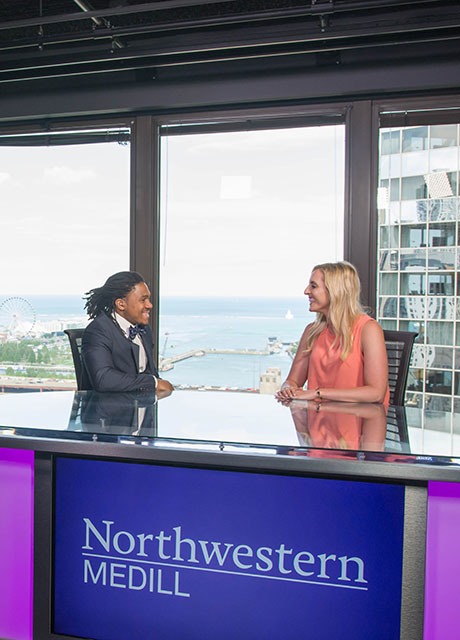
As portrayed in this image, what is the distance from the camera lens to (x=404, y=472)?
1.36m

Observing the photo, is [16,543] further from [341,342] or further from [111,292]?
[341,342]

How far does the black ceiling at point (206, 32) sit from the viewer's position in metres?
3.05

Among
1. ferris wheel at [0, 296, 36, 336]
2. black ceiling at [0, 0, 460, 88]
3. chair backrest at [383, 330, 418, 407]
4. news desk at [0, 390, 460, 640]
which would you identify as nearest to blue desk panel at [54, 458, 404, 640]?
news desk at [0, 390, 460, 640]

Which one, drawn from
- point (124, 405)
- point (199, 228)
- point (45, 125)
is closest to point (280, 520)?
Answer: point (124, 405)

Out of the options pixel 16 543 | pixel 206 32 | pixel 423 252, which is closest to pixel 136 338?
pixel 16 543

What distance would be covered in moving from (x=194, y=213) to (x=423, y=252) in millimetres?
1687

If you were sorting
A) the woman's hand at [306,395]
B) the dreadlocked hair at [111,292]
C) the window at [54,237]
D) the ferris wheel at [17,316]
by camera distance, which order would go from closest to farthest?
the woman's hand at [306,395], the dreadlocked hair at [111,292], the window at [54,237], the ferris wheel at [17,316]

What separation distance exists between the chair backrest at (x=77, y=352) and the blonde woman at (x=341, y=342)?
1073mm

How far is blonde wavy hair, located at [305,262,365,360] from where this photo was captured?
268 cm

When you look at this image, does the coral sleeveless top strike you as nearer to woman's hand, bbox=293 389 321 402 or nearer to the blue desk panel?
woman's hand, bbox=293 389 321 402

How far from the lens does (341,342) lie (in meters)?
2.70

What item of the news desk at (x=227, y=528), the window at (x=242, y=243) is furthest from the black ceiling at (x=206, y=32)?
the news desk at (x=227, y=528)

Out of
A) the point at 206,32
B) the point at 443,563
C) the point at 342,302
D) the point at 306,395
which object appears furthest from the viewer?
the point at 206,32

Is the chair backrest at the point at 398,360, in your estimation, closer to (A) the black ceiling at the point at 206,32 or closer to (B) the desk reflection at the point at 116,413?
(B) the desk reflection at the point at 116,413
